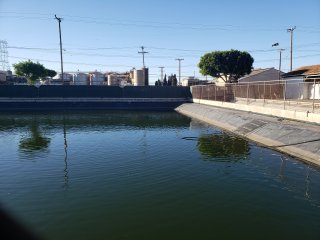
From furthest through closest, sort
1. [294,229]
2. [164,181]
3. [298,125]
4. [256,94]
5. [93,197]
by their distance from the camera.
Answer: [256,94] → [298,125] → [164,181] → [93,197] → [294,229]

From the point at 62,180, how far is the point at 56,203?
3.10 meters

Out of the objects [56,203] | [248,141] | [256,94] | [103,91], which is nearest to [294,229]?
[56,203]

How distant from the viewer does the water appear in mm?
10750

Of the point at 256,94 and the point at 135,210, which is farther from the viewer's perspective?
the point at 256,94

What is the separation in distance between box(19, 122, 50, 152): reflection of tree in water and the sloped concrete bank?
57.5ft

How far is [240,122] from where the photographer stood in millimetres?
33000

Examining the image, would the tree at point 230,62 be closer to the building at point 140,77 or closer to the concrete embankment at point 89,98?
the concrete embankment at point 89,98

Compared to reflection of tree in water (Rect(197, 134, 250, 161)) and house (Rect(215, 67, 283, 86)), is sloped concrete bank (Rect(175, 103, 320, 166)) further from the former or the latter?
house (Rect(215, 67, 283, 86))

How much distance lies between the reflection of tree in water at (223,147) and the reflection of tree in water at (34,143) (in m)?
12.4

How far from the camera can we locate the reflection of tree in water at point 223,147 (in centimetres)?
2141

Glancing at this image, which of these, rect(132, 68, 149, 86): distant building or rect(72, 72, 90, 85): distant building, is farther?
rect(72, 72, 90, 85): distant building

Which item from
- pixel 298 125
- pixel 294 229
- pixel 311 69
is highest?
pixel 311 69

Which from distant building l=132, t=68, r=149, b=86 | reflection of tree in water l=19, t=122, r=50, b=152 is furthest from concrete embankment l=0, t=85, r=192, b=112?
reflection of tree in water l=19, t=122, r=50, b=152

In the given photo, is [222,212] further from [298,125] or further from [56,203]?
[298,125]
